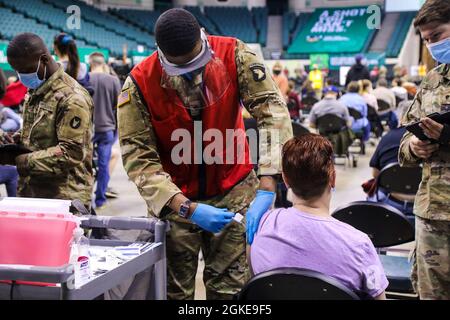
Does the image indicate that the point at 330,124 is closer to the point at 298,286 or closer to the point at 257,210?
the point at 257,210

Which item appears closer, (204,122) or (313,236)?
(313,236)

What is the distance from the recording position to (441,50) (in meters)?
1.88

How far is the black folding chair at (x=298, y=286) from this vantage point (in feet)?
4.05

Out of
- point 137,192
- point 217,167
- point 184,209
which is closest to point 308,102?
point 137,192

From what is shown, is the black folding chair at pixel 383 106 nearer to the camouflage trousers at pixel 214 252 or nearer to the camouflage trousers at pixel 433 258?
the camouflage trousers at pixel 433 258

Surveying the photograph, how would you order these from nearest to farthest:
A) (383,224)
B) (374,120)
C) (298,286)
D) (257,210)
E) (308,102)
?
(298,286)
(257,210)
(383,224)
(374,120)
(308,102)

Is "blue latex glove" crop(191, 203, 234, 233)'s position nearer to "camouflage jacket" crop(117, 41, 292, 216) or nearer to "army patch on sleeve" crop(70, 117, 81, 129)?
"camouflage jacket" crop(117, 41, 292, 216)

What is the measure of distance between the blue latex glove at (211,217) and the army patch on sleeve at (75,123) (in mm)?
833

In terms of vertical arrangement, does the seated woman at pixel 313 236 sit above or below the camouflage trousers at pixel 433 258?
above

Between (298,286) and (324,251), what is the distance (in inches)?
5.7

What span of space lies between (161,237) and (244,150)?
1.52ft

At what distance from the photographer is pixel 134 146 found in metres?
1.77

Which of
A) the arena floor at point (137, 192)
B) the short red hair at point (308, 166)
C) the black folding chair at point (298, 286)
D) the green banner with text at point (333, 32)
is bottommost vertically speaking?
the arena floor at point (137, 192)

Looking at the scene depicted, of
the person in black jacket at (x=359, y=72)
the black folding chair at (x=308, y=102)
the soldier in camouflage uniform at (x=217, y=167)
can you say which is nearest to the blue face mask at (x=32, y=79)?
the soldier in camouflage uniform at (x=217, y=167)
